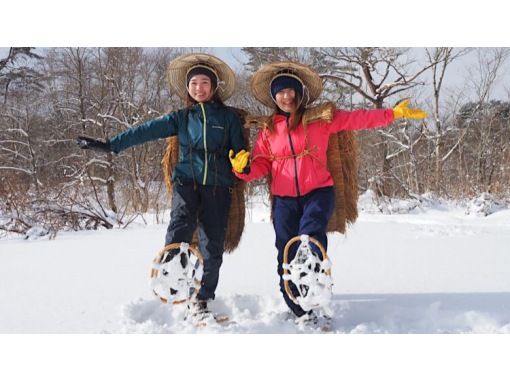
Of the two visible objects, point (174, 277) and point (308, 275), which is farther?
point (174, 277)

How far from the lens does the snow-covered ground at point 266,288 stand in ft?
8.03

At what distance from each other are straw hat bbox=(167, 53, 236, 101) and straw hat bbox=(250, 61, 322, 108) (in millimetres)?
180

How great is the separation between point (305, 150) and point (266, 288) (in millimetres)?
1112

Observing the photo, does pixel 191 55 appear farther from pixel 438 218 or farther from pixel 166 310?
pixel 438 218

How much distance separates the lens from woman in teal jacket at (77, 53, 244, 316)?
266 cm

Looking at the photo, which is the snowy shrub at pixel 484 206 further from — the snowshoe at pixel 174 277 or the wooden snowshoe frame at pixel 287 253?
the snowshoe at pixel 174 277

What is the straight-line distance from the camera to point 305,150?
8.50ft

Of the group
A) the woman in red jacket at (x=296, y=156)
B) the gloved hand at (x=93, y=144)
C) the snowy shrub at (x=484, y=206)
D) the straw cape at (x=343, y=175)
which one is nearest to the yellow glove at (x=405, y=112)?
the woman in red jacket at (x=296, y=156)

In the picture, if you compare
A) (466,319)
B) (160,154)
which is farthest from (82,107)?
(466,319)

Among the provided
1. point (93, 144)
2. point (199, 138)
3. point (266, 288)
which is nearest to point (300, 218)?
point (266, 288)

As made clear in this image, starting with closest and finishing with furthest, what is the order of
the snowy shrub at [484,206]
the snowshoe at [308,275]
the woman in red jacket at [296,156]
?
the snowshoe at [308,275] → the woman in red jacket at [296,156] → the snowy shrub at [484,206]

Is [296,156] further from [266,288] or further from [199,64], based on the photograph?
[266,288]

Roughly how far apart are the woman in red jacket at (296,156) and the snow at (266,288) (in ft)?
1.25

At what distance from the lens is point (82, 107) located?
38.6 ft
